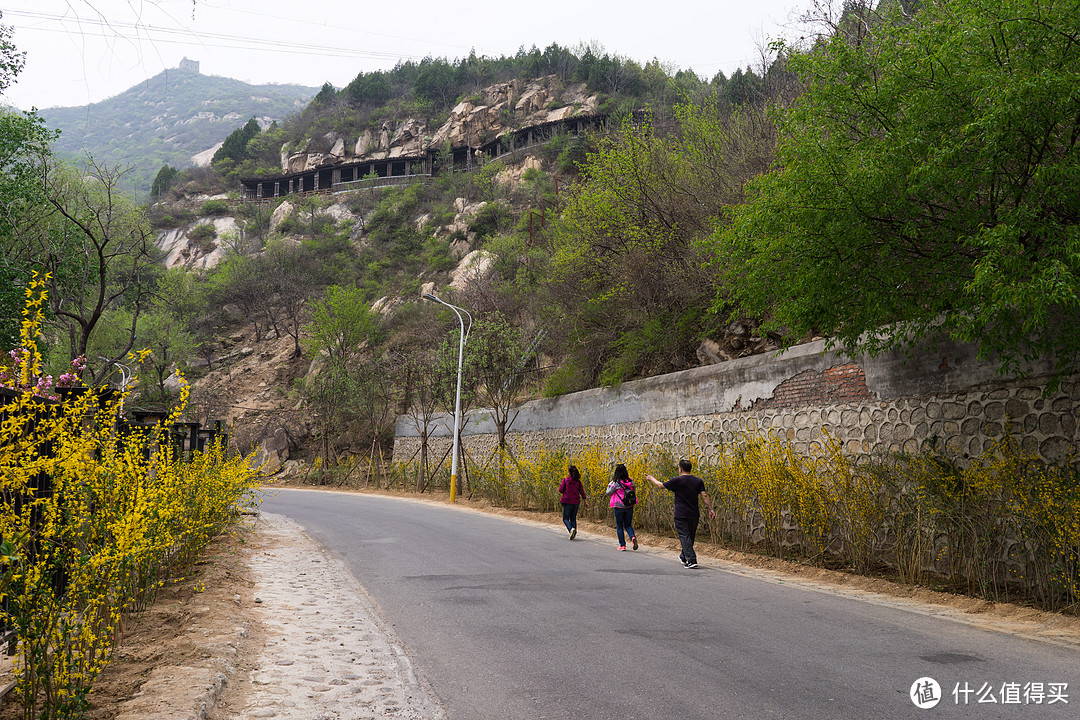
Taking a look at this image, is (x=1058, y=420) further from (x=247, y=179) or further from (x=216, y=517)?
(x=247, y=179)

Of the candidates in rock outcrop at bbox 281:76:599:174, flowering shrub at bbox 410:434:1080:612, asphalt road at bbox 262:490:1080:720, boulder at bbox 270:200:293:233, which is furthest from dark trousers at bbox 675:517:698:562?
boulder at bbox 270:200:293:233

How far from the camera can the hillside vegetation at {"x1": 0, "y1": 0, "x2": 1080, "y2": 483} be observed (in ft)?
21.4

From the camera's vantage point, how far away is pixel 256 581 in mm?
8586

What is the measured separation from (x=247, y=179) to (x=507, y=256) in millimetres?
54847

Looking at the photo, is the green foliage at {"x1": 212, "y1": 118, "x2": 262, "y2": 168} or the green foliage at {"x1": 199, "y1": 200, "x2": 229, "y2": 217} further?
the green foliage at {"x1": 212, "y1": 118, "x2": 262, "y2": 168}

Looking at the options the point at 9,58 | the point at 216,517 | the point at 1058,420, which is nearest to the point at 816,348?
the point at 1058,420

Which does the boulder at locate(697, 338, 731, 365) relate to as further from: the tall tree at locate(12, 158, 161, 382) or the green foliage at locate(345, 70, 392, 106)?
the green foliage at locate(345, 70, 392, 106)

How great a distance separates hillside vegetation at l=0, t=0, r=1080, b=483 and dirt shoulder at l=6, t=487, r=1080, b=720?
329 centimetres

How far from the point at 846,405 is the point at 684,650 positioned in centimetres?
694

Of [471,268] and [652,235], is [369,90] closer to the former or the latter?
[471,268]

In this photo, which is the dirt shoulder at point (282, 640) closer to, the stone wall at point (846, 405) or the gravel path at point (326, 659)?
the gravel path at point (326, 659)

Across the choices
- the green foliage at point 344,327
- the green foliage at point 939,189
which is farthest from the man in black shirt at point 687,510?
the green foliage at point 344,327

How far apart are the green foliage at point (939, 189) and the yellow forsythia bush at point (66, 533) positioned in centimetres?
736

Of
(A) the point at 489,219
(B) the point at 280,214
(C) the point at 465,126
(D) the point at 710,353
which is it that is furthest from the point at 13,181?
(C) the point at 465,126
